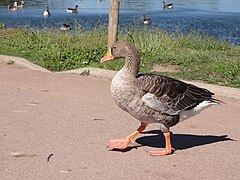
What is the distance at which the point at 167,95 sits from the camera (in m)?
5.05

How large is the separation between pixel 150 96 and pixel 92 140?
106cm

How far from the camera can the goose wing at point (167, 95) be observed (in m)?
4.91

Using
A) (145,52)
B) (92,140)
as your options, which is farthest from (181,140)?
(145,52)

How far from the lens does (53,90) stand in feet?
27.3

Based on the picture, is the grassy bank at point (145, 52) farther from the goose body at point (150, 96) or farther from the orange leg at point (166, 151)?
the orange leg at point (166, 151)

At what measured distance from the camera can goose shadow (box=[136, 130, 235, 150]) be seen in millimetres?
5598

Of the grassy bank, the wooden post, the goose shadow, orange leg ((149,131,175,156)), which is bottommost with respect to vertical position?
the grassy bank

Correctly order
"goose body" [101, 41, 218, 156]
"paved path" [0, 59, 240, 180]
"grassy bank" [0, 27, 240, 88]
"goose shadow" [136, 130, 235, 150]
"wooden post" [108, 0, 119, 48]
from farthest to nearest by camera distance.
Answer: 1. "wooden post" [108, 0, 119, 48]
2. "grassy bank" [0, 27, 240, 88]
3. "goose shadow" [136, 130, 235, 150]
4. "goose body" [101, 41, 218, 156]
5. "paved path" [0, 59, 240, 180]

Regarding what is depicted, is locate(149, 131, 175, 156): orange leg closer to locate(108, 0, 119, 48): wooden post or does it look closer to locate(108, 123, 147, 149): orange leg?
locate(108, 123, 147, 149): orange leg

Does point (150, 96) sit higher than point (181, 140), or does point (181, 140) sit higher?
point (150, 96)

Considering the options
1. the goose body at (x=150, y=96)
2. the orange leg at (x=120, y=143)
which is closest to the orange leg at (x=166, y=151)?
the goose body at (x=150, y=96)

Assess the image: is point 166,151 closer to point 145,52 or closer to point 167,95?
point 167,95

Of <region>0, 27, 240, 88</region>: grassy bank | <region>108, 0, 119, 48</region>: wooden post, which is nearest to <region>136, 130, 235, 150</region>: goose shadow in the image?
<region>0, 27, 240, 88</region>: grassy bank

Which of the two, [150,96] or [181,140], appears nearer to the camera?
[150,96]
